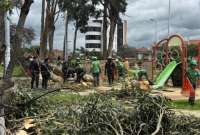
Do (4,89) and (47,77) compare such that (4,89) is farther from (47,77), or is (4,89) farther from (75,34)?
(75,34)

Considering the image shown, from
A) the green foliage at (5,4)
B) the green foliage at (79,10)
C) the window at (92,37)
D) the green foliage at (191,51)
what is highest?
the green foliage at (79,10)

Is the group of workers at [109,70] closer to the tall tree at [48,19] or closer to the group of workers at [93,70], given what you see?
the group of workers at [93,70]

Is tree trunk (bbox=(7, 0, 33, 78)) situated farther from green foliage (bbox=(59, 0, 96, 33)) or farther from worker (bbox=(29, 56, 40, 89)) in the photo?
green foliage (bbox=(59, 0, 96, 33))

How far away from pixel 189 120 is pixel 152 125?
1.45 meters

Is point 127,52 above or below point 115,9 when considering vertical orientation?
below

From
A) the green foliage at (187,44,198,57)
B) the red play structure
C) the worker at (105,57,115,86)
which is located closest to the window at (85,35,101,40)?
the green foliage at (187,44,198,57)

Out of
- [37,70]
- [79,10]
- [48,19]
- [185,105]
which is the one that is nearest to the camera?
[185,105]

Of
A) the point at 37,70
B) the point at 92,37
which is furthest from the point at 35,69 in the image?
the point at 92,37

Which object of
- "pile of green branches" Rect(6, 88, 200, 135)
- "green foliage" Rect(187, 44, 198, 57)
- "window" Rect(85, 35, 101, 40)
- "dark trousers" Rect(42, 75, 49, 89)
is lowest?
"dark trousers" Rect(42, 75, 49, 89)

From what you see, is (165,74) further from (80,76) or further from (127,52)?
(127,52)

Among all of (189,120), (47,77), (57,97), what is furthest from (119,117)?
(47,77)

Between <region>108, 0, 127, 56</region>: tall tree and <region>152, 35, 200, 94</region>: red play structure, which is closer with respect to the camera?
<region>152, 35, 200, 94</region>: red play structure

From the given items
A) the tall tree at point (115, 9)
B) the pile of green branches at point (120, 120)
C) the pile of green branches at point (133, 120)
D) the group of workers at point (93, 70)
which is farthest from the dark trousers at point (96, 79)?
the tall tree at point (115, 9)

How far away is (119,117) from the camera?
39.4ft
